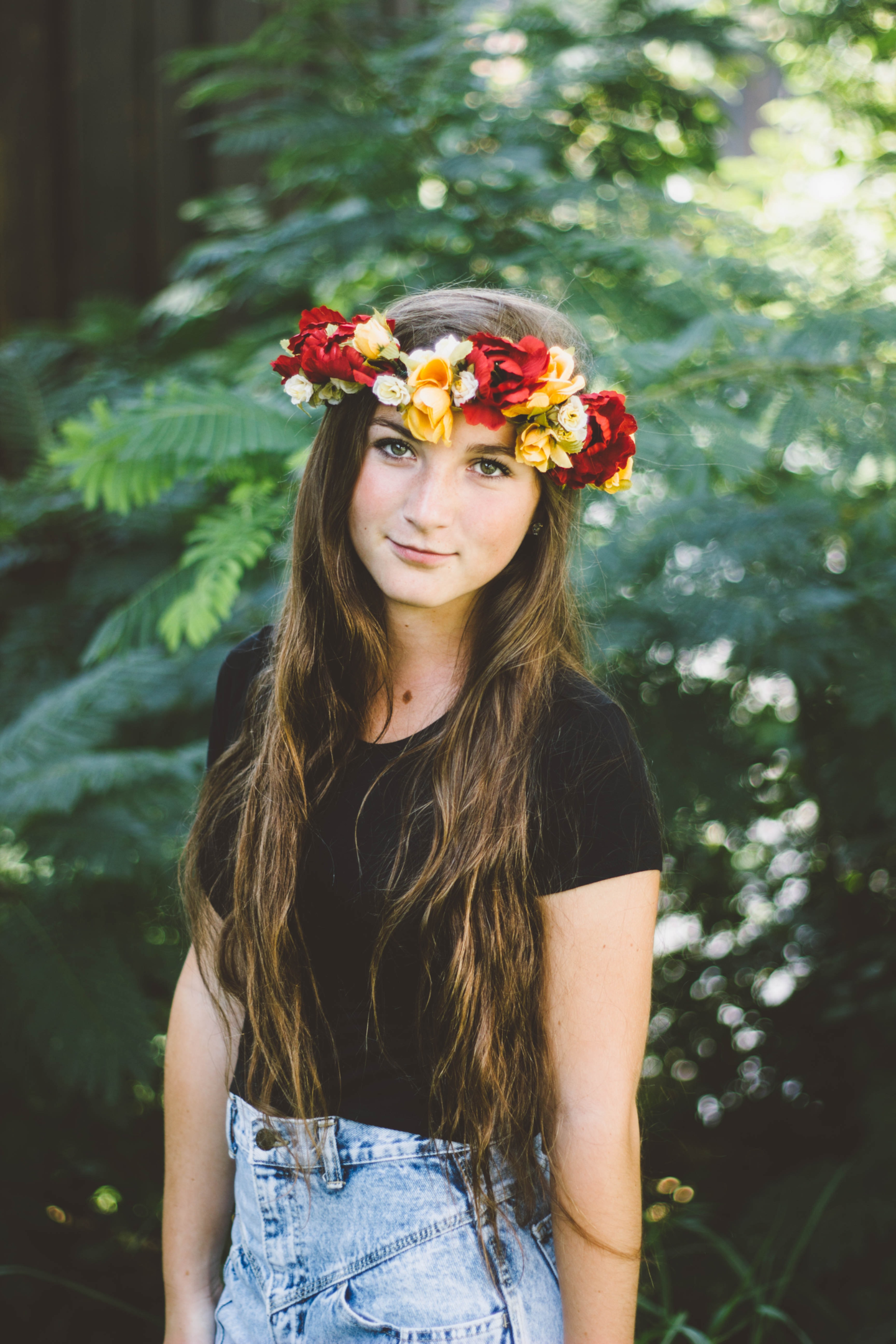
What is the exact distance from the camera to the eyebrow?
137 centimetres

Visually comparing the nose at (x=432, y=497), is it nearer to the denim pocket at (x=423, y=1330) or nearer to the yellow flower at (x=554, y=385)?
the yellow flower at (x=554, y=385)

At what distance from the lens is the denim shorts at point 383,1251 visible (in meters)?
1.30

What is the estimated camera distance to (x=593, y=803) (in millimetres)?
1319

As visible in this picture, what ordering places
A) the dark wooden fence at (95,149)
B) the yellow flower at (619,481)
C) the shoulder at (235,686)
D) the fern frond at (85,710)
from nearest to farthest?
the yellow flower at (619,481) < the shoulder at (235,686) < the fern frond at (85,710) < the dark wooden fence at (95,149)

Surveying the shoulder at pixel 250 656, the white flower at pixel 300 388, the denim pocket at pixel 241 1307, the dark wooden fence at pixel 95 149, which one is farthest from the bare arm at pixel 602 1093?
the dark wooden fence at pixel 95 149

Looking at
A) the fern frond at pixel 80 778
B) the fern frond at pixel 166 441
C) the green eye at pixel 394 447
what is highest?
the green eye at pixel 394 447

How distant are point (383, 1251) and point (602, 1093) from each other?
366 millimetres

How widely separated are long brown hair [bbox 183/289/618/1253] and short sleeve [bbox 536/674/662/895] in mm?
31

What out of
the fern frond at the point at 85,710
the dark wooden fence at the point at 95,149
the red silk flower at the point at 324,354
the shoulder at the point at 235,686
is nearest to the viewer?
the red silk flower at the point at 324,354

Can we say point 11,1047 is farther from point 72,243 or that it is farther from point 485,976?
point 72,243

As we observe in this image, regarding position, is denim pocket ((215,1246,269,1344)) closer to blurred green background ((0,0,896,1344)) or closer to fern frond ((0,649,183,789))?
blurred green background ((0,0,896,1344))

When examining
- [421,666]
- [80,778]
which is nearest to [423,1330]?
[421,666]

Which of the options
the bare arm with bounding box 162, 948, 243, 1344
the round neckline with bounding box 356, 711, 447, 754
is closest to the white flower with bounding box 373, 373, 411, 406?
the round neckline with bounding box 356, 711, 447, 754

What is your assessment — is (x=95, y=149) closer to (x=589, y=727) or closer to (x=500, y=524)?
(x=500, y=524)
